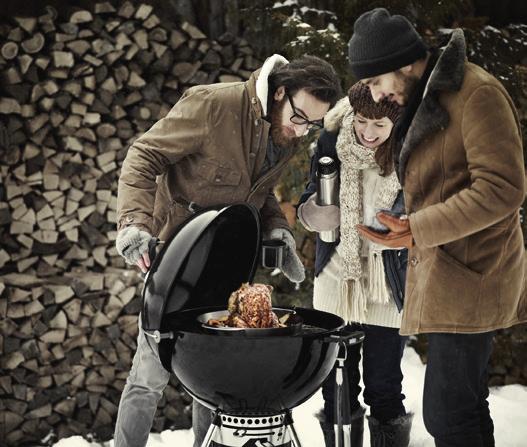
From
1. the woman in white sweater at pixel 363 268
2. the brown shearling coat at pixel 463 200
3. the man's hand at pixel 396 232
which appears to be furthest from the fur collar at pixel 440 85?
the woman in white sweater at pixel 363 268

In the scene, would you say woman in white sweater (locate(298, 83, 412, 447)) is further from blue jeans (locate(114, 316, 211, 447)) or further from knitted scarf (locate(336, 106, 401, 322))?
blue jeans (locate(114, 316, 211, 447))

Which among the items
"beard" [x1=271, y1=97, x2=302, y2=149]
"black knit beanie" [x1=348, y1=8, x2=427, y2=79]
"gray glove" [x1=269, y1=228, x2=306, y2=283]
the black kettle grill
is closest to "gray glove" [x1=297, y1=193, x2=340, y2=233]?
"gray glove" [x1=269, y1=228, x2=306, y2=283]

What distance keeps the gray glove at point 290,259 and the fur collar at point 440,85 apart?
3.42 feet

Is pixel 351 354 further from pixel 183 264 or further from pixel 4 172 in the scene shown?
pixel 4 172

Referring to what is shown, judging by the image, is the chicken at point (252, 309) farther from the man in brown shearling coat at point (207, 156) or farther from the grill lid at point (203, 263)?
the man in brown shearling coat at point (207, 156)

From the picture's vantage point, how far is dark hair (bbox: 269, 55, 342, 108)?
289 cm

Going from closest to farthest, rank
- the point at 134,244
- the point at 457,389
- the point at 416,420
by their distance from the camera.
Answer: the point at 457,389
the point at 134,244
the point at 416,420

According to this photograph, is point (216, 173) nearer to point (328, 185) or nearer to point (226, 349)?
point (328, 185)

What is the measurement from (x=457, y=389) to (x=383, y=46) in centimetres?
104

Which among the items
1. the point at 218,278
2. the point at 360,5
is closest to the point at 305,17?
the point at 360,5

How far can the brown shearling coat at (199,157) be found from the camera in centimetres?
284

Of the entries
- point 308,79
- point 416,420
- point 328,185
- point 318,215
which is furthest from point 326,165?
point 416,420

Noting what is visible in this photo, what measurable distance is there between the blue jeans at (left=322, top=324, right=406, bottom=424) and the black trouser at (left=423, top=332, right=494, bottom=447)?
2.55 feet

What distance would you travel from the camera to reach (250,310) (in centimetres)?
244
